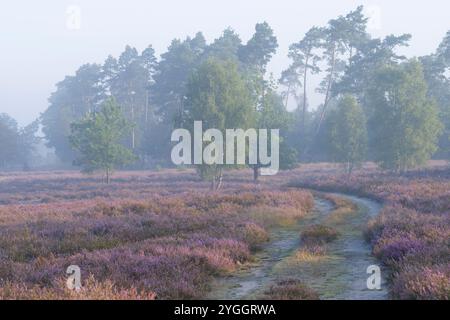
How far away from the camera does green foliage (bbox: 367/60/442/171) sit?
41750 millimetres

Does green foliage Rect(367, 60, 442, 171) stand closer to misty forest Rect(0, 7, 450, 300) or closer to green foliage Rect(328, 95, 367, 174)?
misty forest Rect(0, 7, 450, 300)

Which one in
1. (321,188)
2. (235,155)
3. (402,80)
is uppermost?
(402,80)

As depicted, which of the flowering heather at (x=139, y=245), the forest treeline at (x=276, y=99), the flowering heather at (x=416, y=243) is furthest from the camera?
the forest treeline at (x=276, y=99)

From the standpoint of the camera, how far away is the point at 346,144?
46094mm

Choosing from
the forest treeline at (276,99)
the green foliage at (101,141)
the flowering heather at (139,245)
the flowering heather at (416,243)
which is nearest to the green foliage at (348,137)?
the forest treeline at (276,99)

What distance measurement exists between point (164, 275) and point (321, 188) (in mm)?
30892

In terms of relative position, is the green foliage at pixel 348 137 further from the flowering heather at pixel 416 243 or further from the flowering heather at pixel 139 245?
the flowering heather at pixel 139 245

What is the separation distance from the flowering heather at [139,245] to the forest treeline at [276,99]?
1549cm

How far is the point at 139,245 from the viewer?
46.3 ft

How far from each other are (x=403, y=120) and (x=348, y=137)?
593 centimetres

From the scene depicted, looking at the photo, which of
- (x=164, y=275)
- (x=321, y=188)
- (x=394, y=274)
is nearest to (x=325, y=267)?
(x=394, y=274)

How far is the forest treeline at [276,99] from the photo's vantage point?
40.9m

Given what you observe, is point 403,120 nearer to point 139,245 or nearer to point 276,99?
point 276,99
